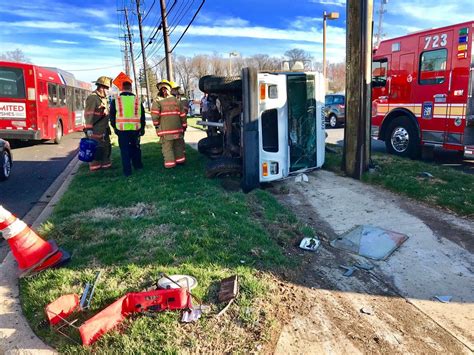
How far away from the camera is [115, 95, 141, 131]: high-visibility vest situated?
7.49 metres

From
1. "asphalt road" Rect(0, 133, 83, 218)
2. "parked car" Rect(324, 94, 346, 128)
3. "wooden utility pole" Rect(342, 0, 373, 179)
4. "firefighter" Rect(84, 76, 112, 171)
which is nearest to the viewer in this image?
"asphalt road" Rect(0, 133, 83, 218)

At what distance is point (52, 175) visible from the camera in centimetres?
871

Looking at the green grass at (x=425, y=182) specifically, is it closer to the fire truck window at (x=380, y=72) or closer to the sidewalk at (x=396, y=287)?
the sidewalk at (x=396, y=287)

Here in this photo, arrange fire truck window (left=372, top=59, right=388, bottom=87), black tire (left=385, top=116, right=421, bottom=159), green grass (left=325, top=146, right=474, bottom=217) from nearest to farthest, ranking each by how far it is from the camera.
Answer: green grass (left=325, top=146, right=474, bottom=217)
black tire (left=385, top=116, right=421, bottom=159)
fire truck window (left=372, top=59, right=388, bottom=87)

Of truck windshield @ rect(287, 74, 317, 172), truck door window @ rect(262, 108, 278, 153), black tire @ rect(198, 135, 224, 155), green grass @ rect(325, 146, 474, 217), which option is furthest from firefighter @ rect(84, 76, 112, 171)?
Answer: green grass @ rect(325, 146, 474, 217)

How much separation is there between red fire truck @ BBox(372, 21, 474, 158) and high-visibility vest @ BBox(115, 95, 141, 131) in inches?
254

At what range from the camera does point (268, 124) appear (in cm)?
632

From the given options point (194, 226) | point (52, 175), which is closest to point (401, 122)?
point (194, 226)

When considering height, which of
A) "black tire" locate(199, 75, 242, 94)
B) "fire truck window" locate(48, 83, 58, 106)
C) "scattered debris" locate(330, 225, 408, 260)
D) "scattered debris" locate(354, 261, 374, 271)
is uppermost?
"fire truck window" locate(48, 83, 58, 106)

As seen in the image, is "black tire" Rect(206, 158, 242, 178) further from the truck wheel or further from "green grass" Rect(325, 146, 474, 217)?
the truck wheel

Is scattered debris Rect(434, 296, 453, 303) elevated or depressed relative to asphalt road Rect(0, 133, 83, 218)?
depressed

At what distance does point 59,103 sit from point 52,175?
23.6 feet

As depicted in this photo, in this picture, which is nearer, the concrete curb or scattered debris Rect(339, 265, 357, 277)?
the concrete curb

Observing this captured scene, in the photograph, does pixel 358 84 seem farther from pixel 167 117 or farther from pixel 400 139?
pixel 167 117
